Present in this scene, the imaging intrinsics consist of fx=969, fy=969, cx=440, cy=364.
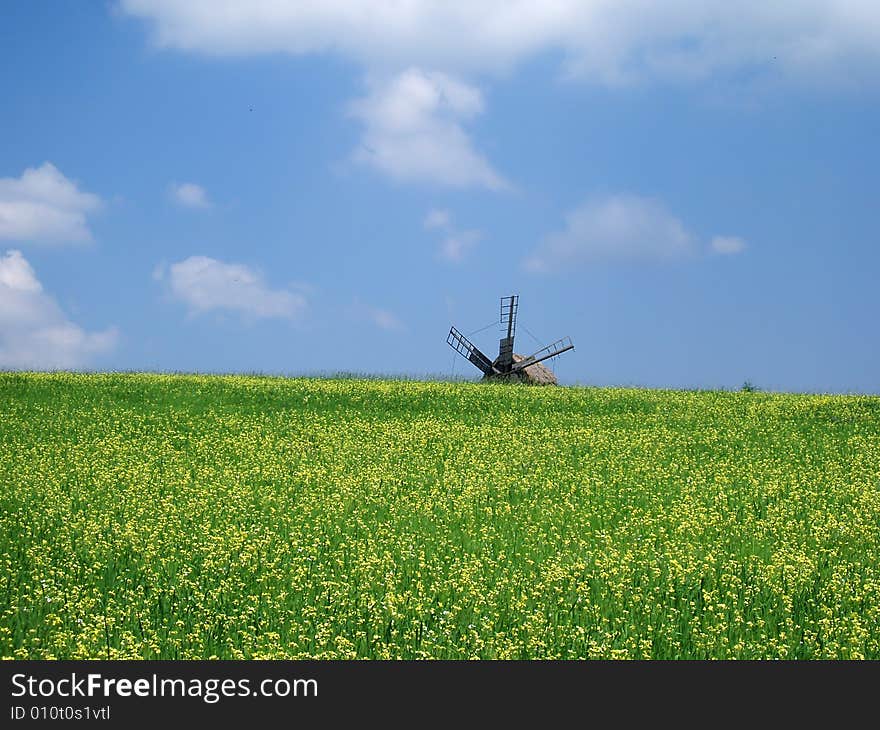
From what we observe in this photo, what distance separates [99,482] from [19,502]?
192 centimetres

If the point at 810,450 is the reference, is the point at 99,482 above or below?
below

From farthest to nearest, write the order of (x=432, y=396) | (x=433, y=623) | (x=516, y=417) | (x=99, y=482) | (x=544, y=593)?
1. (x=432, y=396)
2. (x=516, y=417)
3. (x=99, y=482)
4. (x=544, y=593)
5. (x=433, y=623)

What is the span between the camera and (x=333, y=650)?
9359 mm

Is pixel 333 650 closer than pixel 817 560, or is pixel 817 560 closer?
pixel 333 650

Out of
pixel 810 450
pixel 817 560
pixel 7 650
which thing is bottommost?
pixel 7 650

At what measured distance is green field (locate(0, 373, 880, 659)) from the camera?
9.96 m

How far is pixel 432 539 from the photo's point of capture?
558 inches

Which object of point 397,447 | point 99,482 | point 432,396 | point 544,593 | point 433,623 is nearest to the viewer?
point 433,623

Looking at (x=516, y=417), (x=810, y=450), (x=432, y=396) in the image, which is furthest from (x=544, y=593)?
(x=432, y=396)

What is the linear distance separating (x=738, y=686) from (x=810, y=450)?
61.3ft

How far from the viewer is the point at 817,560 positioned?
1370 centimetres

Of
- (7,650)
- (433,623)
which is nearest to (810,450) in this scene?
(433,623)

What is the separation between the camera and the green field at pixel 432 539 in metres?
9.96

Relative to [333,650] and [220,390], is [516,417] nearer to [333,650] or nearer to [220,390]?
[220,390]
